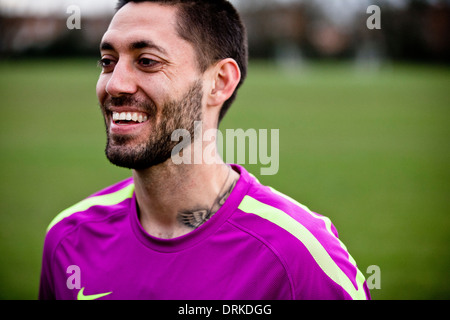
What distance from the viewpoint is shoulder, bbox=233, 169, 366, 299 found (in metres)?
2.34

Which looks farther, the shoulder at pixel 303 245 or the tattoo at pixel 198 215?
the tattoo at pixel 198 215

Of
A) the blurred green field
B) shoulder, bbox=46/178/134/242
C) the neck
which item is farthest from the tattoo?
the blurred green field

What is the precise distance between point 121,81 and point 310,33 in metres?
69.3

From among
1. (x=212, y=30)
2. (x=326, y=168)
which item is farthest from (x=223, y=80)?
(x=326, y=168)

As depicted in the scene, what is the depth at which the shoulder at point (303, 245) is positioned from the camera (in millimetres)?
2336

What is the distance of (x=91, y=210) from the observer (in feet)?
10.3

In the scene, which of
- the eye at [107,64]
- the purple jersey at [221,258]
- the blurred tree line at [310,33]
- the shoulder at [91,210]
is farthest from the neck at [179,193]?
the blurred tree line at [310,33]

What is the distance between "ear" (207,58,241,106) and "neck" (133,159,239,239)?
0.43 metres

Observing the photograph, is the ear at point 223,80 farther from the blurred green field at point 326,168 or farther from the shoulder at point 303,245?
the blurred green field at point 326,168

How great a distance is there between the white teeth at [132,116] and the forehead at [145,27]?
37cm

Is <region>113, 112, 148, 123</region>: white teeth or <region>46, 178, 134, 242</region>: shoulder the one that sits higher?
<region>113, 112, 148, 123</region>: white teeth

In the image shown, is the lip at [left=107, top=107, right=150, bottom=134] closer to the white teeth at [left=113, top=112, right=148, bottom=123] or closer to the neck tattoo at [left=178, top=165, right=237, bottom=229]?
the white teeth at [left=113, top=112, right=148, bottom=123]
